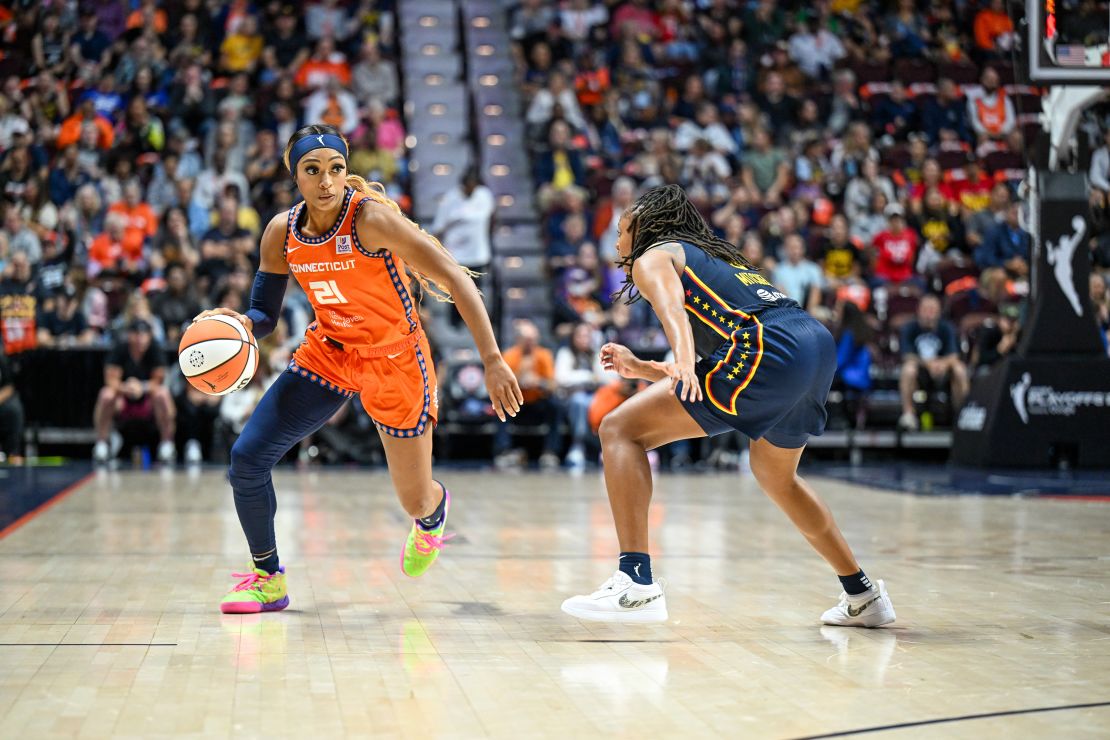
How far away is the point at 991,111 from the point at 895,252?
13.6 feet

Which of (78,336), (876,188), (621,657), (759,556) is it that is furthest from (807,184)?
(621,657)

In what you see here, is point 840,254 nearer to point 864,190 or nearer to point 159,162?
point 864,190

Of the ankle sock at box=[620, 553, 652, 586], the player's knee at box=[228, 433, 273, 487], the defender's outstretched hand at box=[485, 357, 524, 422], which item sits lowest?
the ankle sock at box=[620, 553, 652, 586]

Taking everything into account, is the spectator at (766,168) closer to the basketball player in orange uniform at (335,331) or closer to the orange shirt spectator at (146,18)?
the orange shirt spectator at (146,18)

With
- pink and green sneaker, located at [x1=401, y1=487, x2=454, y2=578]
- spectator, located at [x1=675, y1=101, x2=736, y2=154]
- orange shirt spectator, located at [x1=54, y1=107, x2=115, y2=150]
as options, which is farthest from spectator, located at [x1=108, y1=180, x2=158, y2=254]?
pink and green sneaker, located at [x1=401, y1=487, x2=454, y2=578]

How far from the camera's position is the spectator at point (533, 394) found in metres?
13.3

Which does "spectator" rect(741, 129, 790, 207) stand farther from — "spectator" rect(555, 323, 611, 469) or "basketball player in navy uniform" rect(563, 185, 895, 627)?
"basketball player in navy uniform" rect(563, 185, 895, 627)

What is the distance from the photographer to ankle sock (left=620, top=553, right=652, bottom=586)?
187 inches

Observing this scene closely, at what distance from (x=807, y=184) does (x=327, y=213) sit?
12.3 meters

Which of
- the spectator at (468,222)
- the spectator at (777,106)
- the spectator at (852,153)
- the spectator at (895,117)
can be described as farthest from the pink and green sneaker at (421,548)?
the spectator at (895,117)

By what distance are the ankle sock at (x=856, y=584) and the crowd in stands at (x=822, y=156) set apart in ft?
27.4

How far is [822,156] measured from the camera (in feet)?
55.9

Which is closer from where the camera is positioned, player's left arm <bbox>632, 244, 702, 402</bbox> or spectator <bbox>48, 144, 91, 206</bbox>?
player's left arm <bbox>632, 244, 702, 402</bbox>

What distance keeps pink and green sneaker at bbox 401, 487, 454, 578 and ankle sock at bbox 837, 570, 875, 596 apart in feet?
5.32
